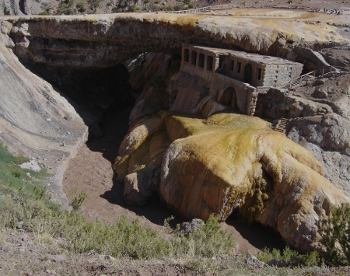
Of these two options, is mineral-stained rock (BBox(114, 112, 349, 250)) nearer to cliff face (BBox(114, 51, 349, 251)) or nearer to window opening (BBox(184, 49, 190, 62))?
cliff face (BBox(114, 51, 349, 251))

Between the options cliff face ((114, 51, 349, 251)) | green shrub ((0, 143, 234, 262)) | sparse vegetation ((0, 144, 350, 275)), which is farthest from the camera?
cliff face ((114, 51, 349, 251))

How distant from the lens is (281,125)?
27422 mm

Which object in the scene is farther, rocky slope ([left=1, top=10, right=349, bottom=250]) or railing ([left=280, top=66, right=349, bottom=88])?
railing ([left=280, top=66, right=349, bottom=88])

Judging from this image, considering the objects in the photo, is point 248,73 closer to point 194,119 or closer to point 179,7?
point 194,119

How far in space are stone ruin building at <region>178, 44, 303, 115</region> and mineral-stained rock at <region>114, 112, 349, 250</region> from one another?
3320mm

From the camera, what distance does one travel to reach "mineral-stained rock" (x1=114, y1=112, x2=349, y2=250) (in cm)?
2278

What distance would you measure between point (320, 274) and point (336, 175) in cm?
1321

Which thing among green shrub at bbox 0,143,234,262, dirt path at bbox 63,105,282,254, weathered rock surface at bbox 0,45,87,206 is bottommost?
dirt path at bbox 63,105,282,254

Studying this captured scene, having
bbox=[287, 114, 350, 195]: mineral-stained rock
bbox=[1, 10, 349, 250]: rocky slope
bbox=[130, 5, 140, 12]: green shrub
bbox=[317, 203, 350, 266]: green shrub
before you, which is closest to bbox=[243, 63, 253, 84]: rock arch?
bbox=[1, 10, 349, 250]: rocky slope

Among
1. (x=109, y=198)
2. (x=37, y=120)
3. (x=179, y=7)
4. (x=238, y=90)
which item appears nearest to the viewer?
(x=109, y=198)

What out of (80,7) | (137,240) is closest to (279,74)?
(137,240)

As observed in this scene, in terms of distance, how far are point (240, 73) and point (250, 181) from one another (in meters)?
9.98

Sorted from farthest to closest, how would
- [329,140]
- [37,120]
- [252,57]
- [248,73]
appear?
[37,120] < [248,73] < [252,57] < [329,140]

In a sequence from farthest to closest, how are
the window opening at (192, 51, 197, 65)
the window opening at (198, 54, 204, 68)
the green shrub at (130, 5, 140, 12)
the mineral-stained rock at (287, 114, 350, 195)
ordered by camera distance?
1. the green shrub at (130, 5, 140, 12)
2. the window opening at (192, 51, 197, 65)
3. the window opening at (198, 54, 204, 68)
4. the mineral-stained rock at (287, 114, 350, 195)
